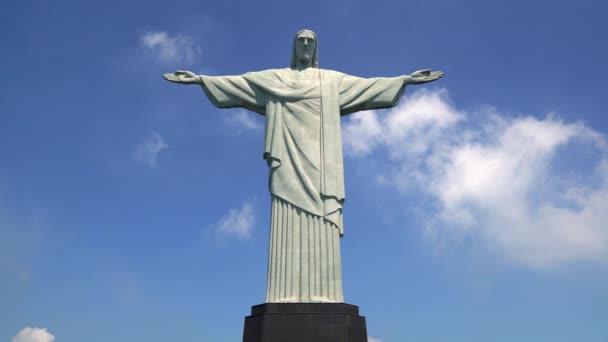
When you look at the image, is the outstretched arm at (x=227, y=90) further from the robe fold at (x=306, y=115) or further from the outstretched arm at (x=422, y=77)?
the outstretched arm at (x=422, y=77)

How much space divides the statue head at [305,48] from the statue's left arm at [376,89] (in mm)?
966

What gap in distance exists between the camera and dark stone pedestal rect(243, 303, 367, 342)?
9781mm

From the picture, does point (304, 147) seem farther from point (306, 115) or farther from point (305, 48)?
point (305, 48)

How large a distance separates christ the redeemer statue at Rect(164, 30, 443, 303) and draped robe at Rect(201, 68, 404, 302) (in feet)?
0.07

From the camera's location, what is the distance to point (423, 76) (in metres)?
12.7

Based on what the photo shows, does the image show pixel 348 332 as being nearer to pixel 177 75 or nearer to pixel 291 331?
pixel 291 331

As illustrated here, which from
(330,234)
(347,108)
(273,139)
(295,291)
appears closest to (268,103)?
(273,139)

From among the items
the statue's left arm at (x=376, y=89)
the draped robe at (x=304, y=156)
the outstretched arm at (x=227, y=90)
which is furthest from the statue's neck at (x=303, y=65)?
the outstretched arm at (x=227, y=90)

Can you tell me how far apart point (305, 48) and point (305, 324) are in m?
6.52

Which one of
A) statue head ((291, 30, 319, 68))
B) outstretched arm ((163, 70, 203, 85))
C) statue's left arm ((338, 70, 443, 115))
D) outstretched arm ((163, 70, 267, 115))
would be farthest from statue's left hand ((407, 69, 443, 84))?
outstretched arm ((163, 70, 203, 85))

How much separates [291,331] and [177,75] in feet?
21.7

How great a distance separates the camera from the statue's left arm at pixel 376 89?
1256 cm

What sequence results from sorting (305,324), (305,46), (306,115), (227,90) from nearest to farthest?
(305,324), (306,115), (227,90), (305,46)

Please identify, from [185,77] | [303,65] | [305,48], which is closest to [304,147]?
[303,65]
